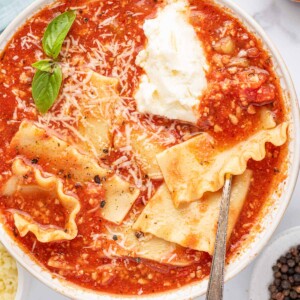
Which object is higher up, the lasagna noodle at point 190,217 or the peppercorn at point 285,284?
the lasagna noodle at point 190,217

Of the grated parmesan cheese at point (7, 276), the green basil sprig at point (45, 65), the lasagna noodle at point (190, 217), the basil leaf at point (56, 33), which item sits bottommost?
the grated parmesan cheese at point (7, 276)

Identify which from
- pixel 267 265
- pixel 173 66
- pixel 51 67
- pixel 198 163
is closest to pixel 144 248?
pixel 198 163

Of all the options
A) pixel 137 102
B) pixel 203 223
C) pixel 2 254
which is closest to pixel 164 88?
pixel 137 102

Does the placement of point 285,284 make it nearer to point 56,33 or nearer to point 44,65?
point 44,65

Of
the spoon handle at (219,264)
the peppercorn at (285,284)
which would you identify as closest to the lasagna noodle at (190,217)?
the spoon handle at (219,264)

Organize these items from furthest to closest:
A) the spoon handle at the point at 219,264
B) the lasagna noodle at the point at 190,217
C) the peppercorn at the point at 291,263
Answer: the peppercorn at the point at 291,263, the lasagna noodle at the point at 190,217, the spoon handle at the point at 219,264

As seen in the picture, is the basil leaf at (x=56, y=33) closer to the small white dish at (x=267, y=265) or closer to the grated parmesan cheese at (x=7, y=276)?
the grated parmesan cheese at (x=7, y=276)
